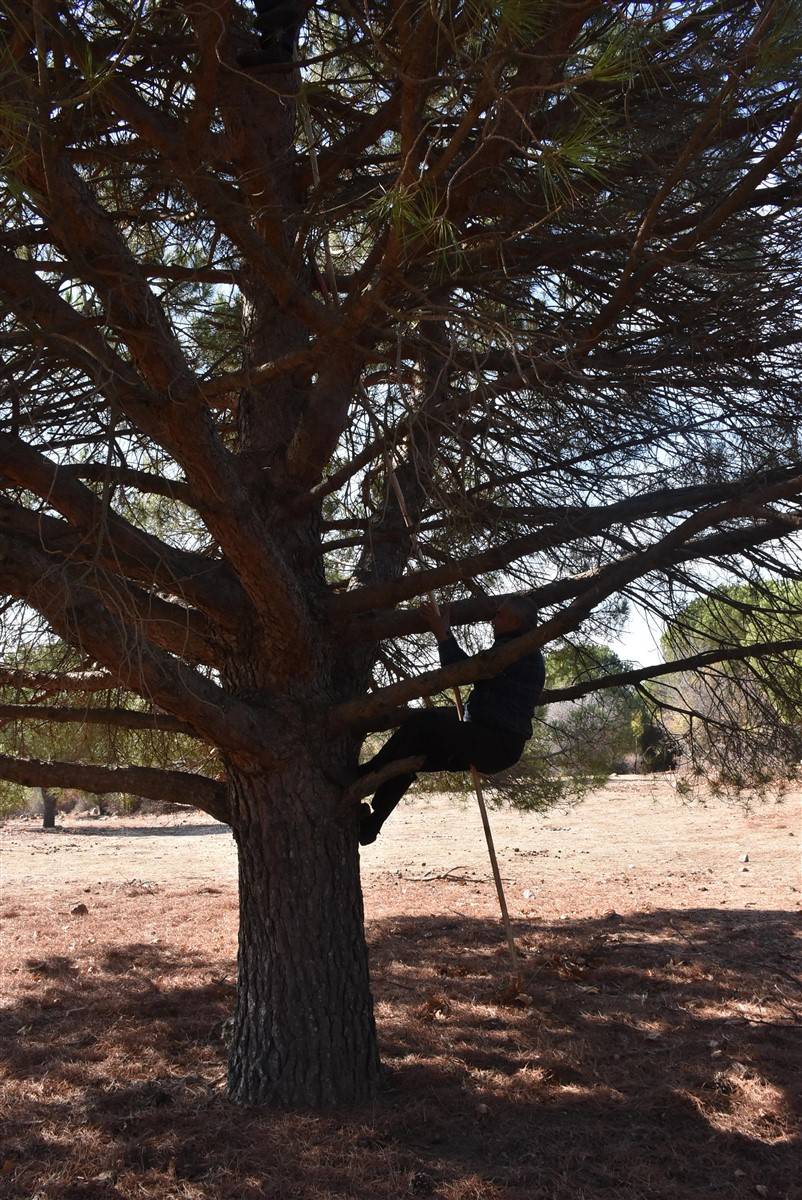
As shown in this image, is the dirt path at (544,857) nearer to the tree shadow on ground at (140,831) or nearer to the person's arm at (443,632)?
the tree shadow on ground at (140,831)

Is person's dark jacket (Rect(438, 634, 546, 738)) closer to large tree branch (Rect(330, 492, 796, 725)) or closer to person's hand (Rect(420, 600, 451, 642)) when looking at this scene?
person's hand (Rect(420, 600, 451, 642))

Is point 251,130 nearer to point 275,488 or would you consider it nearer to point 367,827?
point 275,488

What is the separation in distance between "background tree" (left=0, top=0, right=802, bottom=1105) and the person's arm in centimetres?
14

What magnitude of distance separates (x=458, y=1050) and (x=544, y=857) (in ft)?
32.0

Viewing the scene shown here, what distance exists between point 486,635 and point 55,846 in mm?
16278

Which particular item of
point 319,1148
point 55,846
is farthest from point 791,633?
point 55,846

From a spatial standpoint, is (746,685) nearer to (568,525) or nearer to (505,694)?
(505,694)

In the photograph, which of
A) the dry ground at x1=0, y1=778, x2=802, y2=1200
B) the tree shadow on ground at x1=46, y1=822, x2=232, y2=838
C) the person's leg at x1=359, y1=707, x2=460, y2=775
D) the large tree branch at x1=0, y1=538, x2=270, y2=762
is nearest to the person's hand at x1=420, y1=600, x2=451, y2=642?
the person's leg at x1=359, y1=707, x2=460, y2=775

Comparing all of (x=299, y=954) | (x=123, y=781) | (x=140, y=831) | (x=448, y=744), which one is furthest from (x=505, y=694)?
(x=140, y=831)

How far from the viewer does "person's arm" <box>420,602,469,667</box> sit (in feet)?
14.7

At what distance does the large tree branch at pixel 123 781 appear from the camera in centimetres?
457

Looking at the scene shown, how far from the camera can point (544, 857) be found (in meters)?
14.9

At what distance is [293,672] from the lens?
4.83 metres

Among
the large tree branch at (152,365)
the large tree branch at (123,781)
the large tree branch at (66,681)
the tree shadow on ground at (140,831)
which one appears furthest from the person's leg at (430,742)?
the tree shadow on ground at (140,831)
